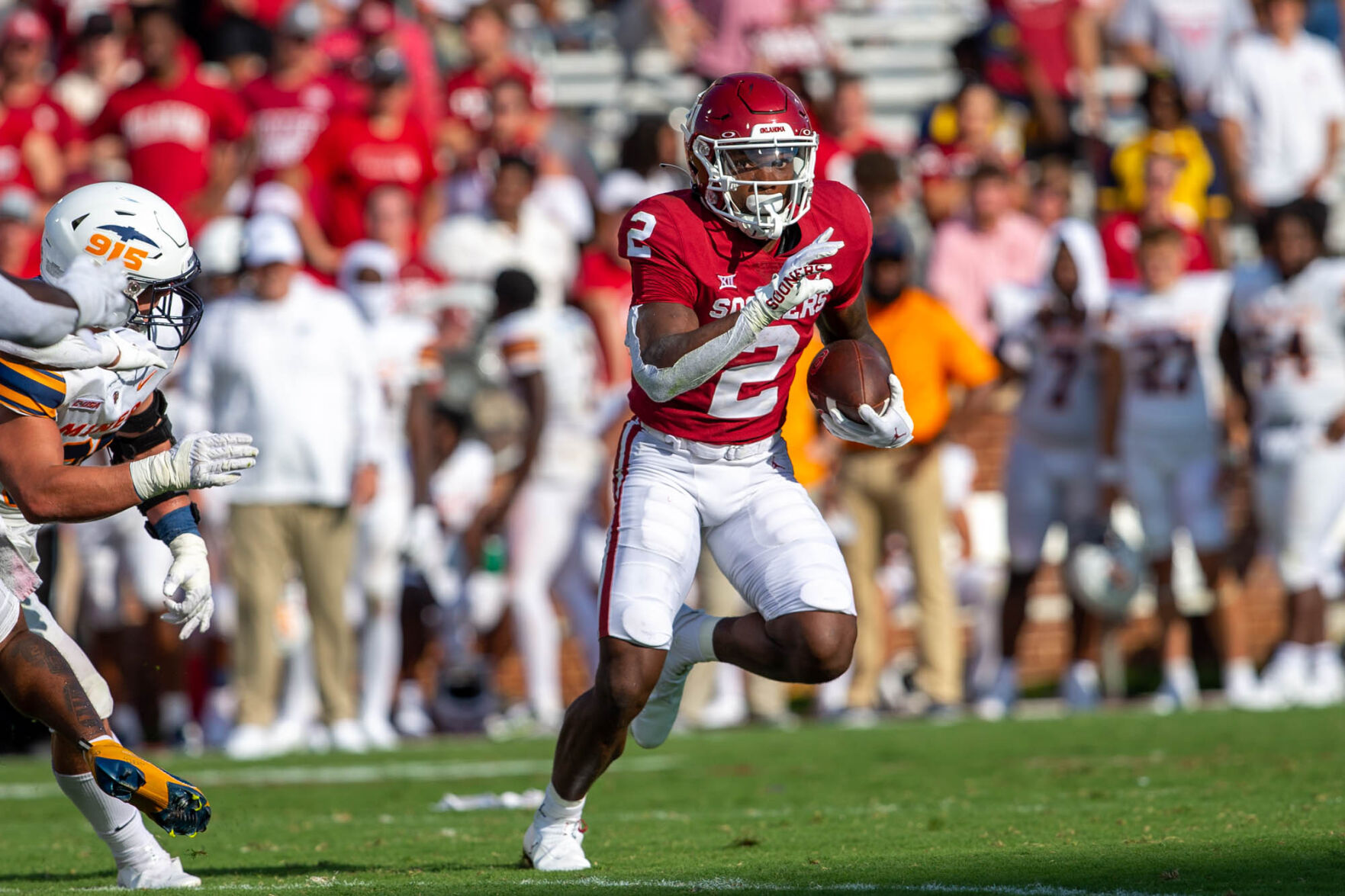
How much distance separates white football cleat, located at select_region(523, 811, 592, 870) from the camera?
193 inches

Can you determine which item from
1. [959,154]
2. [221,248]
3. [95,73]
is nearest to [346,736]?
[221,248]

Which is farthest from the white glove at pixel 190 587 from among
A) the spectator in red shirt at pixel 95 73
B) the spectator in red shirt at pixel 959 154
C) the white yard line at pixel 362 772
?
the spectator in red shirt at pixel 95 73

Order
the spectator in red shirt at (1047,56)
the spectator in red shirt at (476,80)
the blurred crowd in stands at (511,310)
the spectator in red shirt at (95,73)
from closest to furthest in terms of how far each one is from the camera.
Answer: the blurred crowd in stands at (511,310) → the spectator in red shirt at (476,80) → the spectator in red shirt at (95,73) → the spectator in red shirt at (1047,56)

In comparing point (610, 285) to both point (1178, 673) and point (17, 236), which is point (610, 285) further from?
point (1178, 673)

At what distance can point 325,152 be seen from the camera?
433 inches

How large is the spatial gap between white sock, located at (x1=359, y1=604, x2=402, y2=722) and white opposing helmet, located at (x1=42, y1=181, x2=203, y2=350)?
15.5 ft

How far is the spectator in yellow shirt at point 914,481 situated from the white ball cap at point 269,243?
284 centimetres

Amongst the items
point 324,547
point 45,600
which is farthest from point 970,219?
point 45,600

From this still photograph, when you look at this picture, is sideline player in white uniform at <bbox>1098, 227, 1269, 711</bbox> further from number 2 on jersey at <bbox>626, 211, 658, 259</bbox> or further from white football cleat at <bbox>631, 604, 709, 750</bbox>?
number 2 on jersey at <bbox>626, 211, 658, 259</bbox>

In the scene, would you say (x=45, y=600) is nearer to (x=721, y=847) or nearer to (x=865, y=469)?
(x=721, y=847)

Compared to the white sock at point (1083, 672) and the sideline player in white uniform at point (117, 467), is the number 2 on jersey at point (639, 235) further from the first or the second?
the white sock at point (1083, 672)

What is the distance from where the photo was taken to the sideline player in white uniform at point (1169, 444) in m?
9.91

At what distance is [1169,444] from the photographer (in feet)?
32.9

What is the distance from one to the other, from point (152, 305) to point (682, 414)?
53.8 inches
